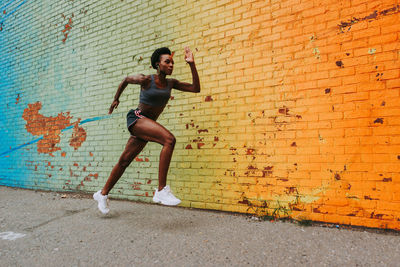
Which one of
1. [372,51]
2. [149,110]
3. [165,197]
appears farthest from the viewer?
[149,110]

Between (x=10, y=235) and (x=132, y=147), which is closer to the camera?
(x=10, y=235)

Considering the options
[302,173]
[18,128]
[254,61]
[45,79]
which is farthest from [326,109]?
[18,128]

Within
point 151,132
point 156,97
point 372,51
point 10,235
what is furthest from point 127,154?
point 372,51

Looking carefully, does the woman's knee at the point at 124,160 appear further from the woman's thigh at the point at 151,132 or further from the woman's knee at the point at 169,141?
→ the woman's knee at the point at 169,141

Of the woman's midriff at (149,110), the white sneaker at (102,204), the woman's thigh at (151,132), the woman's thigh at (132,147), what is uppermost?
the woman's midriff at (149,110)

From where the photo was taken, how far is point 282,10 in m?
2.88

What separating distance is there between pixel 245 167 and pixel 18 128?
5.54 metres

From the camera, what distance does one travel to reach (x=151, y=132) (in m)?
2.79

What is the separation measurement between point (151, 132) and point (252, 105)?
4.02 feet

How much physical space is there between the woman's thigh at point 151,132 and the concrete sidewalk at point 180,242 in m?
0.94

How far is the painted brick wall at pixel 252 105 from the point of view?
2.41 metres

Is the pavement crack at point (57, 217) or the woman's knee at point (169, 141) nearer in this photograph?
the woman's knee at point (169, 141)

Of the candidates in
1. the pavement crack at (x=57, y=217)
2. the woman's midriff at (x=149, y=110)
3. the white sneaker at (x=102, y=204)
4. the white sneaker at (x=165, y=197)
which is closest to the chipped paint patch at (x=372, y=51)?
the woman's midriff at (x=149, y=110)

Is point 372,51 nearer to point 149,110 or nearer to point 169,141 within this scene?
point 169,141
